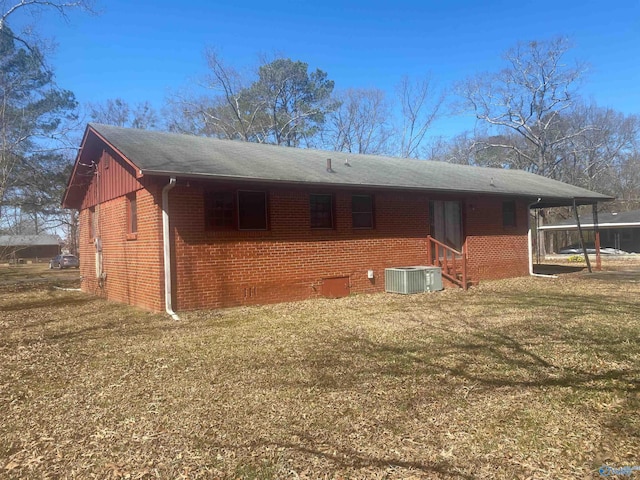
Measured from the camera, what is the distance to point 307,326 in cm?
757

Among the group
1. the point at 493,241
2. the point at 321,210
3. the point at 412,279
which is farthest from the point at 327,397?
the point at 493,241

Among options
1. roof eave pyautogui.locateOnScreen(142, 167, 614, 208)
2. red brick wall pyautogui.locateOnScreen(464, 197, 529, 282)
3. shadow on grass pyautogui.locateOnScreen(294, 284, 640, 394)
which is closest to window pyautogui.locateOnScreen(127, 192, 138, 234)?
roof eave pyautogui.locateOnScreen(142, 167, 614, 208)

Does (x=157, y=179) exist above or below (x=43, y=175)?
below

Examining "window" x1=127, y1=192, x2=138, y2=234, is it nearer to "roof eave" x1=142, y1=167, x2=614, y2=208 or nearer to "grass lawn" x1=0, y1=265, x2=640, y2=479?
"roof eave" x1=142, y1=167, x2=614, y2=208

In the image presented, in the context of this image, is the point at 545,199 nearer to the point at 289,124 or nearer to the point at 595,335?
the point at 595,335

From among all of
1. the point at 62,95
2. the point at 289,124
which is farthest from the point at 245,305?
the point at 289,124

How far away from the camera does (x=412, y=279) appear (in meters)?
11.4

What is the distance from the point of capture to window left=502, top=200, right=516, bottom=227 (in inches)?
579

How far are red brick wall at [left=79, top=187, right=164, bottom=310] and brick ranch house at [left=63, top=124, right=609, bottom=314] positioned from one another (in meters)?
0.04

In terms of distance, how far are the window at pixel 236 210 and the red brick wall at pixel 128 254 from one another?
40.7 inches

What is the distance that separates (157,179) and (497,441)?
751 cm

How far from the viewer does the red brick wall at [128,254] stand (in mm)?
9156

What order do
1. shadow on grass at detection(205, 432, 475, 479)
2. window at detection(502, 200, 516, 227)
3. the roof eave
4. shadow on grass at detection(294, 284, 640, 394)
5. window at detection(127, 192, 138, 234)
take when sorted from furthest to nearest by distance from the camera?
1. window at detection(502, 200, 516, 227)
2. window at detection(127, 192, 138, 234)
3. the roof eave
4. shadow on grass at detection(294, 284, 640, 394)
5. shadow on grass at detection(205, 432, 475, 479)

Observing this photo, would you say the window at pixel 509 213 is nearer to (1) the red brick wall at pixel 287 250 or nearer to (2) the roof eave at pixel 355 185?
(2) the roof eave at pixel 355 185
